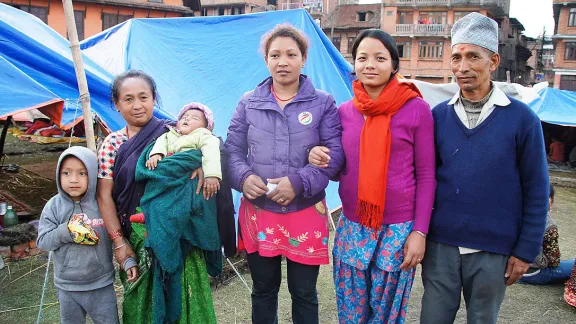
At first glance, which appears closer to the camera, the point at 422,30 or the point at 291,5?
the point at 422,30

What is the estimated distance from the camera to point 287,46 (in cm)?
187

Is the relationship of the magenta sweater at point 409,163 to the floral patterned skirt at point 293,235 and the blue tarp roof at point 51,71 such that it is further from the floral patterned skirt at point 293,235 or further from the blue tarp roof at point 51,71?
the blue tarp roof at point 51,71

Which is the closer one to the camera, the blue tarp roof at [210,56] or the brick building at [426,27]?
the blue tarp roof at [210,56]

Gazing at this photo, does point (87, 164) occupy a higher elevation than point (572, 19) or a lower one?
lower

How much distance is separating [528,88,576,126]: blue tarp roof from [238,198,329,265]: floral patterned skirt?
8.87 m

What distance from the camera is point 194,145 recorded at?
1839 millimetres

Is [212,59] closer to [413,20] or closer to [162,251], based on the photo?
[162,251]

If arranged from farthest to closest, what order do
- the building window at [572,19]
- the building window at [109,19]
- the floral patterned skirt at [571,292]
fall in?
the building window at [572,19]
the building window at [109,19]
the floral patterned skirt at [571,292]

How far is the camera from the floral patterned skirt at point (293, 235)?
188 centimetres

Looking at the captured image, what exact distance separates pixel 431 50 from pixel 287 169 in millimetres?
29995

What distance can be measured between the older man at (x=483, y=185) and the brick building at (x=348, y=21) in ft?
98.3

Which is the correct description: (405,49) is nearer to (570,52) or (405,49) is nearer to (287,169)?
(570,52)

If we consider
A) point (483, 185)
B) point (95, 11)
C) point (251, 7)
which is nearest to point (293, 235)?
point (483, 185)

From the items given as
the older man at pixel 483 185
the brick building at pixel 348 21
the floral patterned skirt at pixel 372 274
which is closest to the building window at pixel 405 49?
the brick building at pixel 348 21
